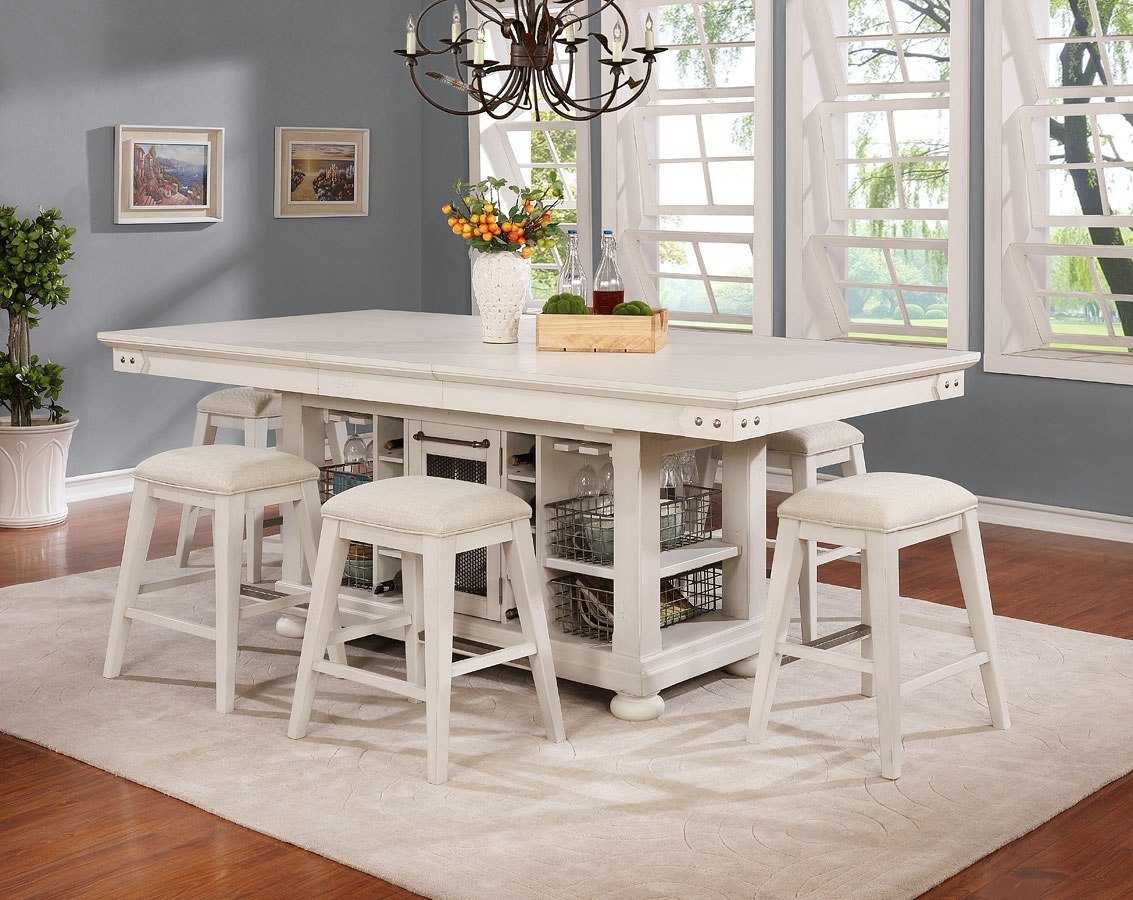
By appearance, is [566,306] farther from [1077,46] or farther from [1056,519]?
[1077,46]

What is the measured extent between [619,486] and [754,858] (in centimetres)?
101

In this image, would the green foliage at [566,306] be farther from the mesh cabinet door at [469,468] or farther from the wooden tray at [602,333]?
the mesh cabinet door at [469,468]

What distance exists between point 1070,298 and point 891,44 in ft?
4.24

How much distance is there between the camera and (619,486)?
344cm

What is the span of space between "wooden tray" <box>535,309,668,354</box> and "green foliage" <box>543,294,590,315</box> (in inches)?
2.1

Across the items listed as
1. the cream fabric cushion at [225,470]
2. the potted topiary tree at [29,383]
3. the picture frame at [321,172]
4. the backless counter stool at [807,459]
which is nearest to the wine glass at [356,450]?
the cream fabric cushion at [225,470]

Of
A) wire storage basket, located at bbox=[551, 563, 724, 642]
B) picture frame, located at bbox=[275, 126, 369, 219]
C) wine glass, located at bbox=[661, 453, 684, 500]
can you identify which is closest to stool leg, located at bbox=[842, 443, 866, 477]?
wire storage basket, located at bbox=[551, 563, 724, 642]

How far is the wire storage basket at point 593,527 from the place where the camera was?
3623mm

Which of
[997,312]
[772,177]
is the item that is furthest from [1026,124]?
[772,177]

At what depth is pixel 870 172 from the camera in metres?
6.27

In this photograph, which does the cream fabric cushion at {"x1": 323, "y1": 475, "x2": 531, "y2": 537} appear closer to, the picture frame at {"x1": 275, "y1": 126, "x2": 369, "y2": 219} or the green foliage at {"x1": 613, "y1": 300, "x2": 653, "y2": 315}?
the green foliage at {"x1": 613, "y1": 300, "x2": 653, "y2": 315}

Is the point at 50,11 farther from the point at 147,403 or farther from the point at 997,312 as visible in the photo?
the point at 997,312

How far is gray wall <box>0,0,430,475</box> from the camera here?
604 cm

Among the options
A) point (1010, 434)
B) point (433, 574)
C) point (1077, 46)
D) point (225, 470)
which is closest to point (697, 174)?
point (1077, 46)
